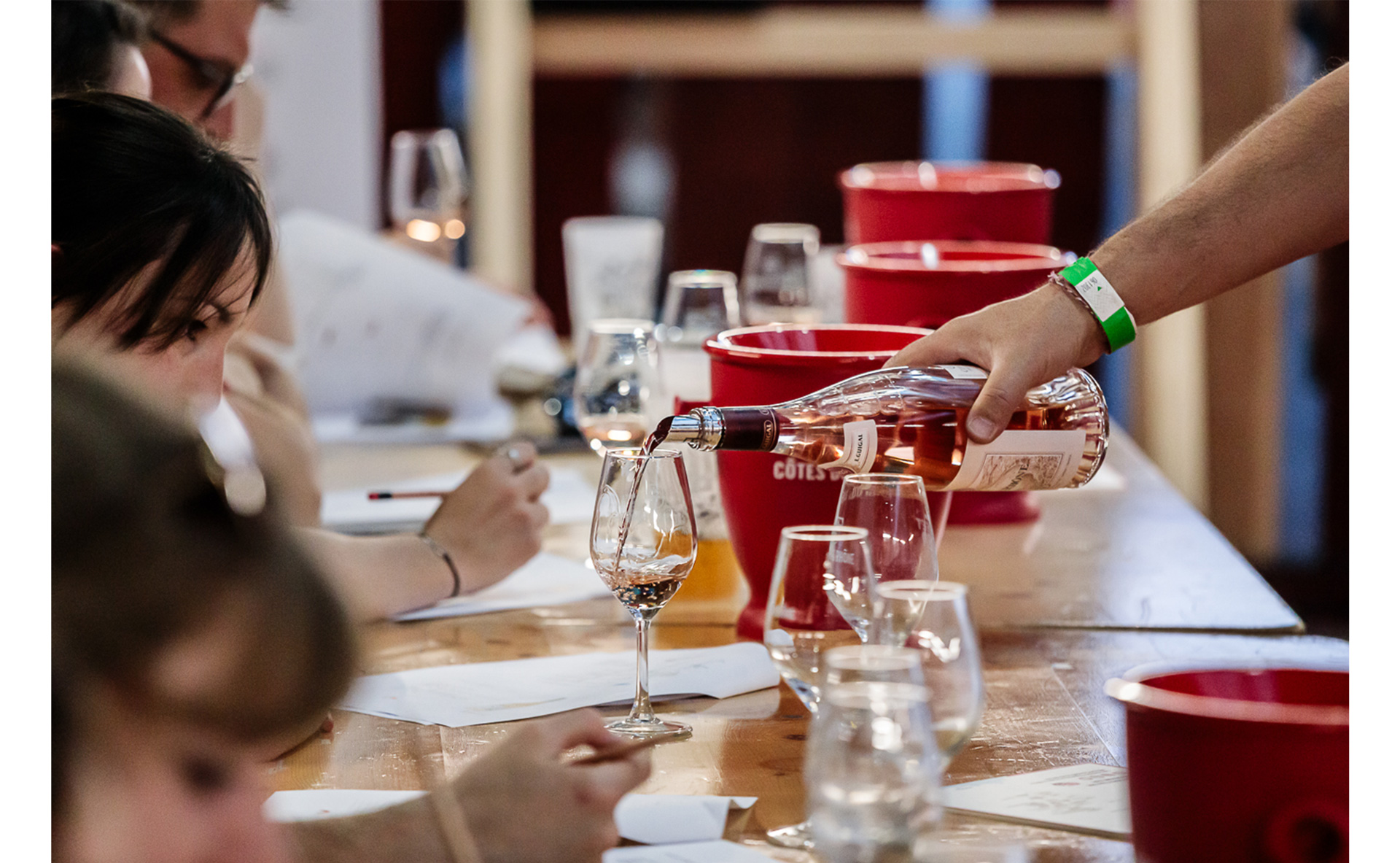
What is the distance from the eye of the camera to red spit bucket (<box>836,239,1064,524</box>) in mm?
1506

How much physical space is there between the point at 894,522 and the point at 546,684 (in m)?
0.30

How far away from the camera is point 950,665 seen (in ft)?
2.42

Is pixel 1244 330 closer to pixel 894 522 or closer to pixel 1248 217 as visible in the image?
pixel 1248 217

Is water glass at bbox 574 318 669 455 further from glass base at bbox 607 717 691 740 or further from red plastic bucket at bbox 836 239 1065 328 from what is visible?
glass base at bbox 607 717 691 740

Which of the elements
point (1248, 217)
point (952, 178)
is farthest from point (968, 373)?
point (952, 178)

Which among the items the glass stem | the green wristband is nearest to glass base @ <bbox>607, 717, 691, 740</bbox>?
the glass stem

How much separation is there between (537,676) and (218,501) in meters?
0.62

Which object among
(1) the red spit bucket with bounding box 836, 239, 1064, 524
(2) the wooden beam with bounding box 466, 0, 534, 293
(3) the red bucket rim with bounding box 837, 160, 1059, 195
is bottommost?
(1) the red spit bucket with bounding box 836, 239, 1064, 524

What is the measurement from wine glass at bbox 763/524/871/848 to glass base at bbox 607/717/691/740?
131 millimetres

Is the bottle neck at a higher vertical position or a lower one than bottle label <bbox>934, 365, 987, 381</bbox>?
lower

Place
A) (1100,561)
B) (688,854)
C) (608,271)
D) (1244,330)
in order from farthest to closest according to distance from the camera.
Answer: (1244,330) < (608,271) < (1100,561) < (688,854)

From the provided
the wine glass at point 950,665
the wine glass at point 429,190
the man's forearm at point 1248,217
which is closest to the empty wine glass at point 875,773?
the wine glass at point 950,665

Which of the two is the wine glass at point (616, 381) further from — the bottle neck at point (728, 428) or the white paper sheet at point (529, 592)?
the bottle neck at point (728, 428)

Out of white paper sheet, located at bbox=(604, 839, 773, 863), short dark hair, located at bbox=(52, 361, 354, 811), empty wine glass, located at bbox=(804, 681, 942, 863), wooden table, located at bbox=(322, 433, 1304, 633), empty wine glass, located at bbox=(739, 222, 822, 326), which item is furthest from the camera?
empty wine glass, located at bbox=(739, 222, 822, 326)
